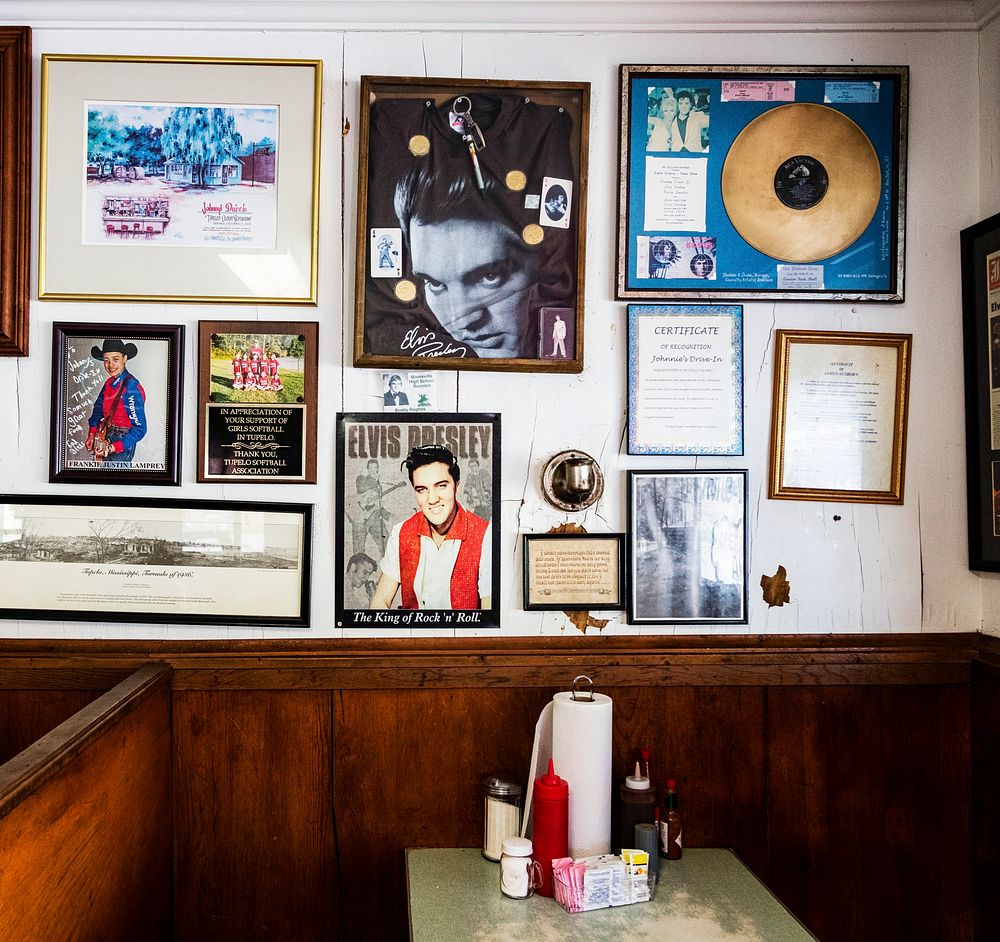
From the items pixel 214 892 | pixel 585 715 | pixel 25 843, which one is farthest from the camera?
pixel 214 892

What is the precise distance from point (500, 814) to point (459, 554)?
65 centimetres

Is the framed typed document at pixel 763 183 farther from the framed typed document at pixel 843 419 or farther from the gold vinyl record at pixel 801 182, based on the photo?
the framed typed document at pixel 843 419

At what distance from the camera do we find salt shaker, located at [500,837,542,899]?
1740 millimetres

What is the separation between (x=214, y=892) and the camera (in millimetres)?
2074

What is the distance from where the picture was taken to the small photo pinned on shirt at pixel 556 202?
2.15 meters

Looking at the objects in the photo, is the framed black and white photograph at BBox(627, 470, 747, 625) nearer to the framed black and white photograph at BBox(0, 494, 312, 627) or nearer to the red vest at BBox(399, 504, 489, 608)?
the red vest at BBox(399, 504, 489, 608)

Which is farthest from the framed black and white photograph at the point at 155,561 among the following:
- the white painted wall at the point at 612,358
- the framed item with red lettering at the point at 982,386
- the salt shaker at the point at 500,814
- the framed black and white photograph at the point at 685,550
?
the framed item with red lettering at the point at 982,386

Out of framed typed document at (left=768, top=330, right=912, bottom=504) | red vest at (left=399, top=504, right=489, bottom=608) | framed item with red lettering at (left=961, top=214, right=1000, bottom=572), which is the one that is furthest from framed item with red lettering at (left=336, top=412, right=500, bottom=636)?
framed item with red lettering at (left=961, top=214, right=1000, bottom=572)

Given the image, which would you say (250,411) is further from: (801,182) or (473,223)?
(801,182)

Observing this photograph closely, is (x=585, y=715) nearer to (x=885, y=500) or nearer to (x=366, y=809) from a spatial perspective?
(x=366, y=809)

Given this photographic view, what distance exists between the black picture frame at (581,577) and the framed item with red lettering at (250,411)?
0.62 m

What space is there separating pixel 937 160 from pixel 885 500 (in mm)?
951

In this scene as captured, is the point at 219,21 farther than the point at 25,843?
Yes

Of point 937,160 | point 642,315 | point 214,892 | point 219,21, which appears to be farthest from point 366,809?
point 937,160
